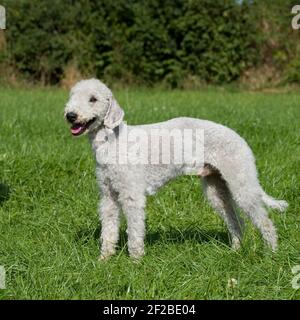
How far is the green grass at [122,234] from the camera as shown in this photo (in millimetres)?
3674

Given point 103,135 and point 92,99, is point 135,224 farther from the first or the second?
point 92,99

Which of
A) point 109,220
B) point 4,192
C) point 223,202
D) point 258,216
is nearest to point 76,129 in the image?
point 109,220

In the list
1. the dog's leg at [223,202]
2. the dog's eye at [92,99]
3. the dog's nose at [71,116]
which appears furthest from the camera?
the dog's leg at [223,202]

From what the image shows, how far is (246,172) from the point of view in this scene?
14.5 feet

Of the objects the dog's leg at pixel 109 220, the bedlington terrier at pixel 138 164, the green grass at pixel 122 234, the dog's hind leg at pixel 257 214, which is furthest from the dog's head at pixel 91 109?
the dog's hind leg at pixel 257 214

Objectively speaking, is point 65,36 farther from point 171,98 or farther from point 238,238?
point 238,238

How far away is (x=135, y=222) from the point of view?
4293mm

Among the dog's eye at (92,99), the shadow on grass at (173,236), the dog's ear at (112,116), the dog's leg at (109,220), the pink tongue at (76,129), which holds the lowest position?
the shadow on grass at (173,236)

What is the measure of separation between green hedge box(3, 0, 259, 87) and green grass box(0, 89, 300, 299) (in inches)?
361

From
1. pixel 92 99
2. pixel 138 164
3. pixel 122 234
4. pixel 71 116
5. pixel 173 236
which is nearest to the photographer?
pixel 71 116

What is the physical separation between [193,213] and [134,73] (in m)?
13.2

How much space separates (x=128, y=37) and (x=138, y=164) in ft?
46.4

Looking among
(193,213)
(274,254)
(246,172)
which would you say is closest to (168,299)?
(274,254)

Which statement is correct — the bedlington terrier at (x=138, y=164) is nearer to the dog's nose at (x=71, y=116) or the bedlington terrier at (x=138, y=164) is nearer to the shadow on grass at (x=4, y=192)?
the dog's nose at (x=71, y=116)
